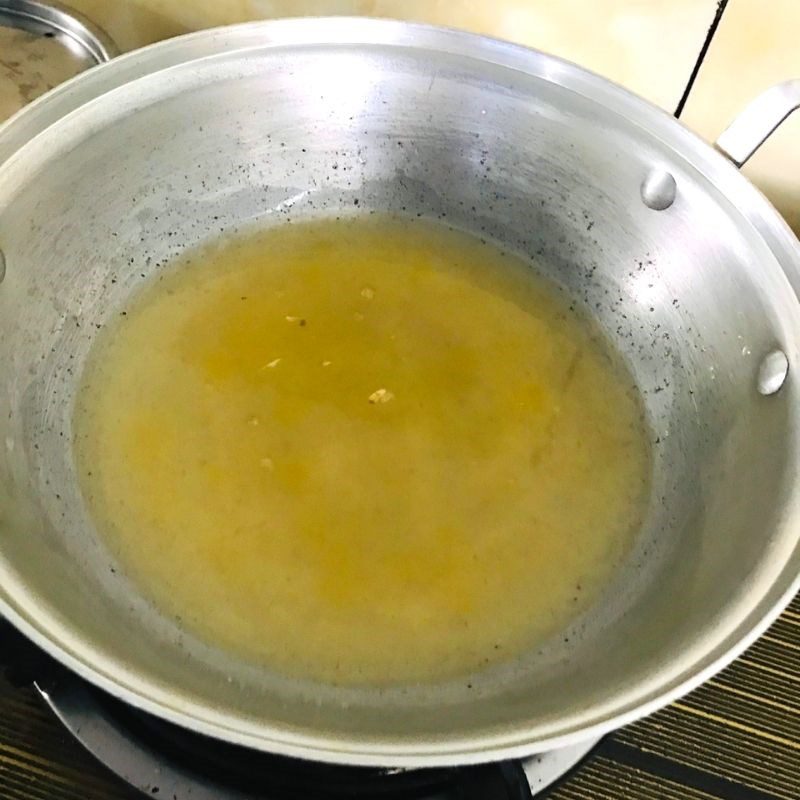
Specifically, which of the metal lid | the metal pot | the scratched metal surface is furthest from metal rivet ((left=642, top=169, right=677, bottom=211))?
the metal lid

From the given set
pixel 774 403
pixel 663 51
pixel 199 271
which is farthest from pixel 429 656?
pixel 663 51

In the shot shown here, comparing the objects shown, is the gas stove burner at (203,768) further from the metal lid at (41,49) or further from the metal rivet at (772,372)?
the metal lid at (41,49)

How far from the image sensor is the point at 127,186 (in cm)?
69

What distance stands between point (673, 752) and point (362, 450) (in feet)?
1.03

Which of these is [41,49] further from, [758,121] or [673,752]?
[673,752]

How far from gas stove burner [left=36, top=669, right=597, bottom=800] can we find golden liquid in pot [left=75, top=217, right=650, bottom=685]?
6cm

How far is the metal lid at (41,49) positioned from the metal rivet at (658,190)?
0.51 metres

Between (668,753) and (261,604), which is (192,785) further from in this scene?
(668,753)

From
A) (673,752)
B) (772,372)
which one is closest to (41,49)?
(772,372)

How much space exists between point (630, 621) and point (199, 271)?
1.53 feet

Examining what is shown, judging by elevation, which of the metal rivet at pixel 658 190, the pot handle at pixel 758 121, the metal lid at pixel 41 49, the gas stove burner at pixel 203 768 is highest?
the metal lid at pixel 41 49

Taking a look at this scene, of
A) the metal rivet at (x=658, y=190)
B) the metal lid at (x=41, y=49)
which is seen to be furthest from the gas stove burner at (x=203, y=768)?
the metal lid at (x=41, y=49)

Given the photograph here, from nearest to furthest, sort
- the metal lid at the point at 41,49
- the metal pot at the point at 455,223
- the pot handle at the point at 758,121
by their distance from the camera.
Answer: the metal pot at the point at 455,223 → the pot handle at the point at 758,121 → the metal lid at the point at 41,49

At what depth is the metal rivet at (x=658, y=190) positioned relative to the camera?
25.4 inches
